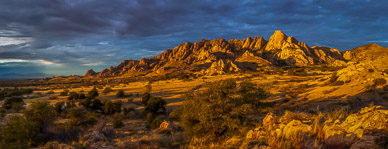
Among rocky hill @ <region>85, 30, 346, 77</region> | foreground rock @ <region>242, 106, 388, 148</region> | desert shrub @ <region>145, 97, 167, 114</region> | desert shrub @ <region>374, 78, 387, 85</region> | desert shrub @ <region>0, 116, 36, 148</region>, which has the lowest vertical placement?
desert shrub @ <region>145, 97, 167, 114</region>

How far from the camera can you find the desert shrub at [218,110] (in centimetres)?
1045

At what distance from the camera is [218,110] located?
431 inches

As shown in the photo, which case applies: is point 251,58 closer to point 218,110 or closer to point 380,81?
point 380,81

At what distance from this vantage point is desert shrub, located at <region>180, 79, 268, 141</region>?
412 inches

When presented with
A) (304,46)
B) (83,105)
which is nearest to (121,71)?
(83,105)

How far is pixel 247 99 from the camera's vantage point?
12023 mm

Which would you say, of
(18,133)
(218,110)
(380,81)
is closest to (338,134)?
(218,110)

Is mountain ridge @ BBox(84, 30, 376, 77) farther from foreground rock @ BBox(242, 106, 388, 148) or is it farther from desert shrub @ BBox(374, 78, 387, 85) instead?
foreground rock @ BBox(242, 106, 388, 148)

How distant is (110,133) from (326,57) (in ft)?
596

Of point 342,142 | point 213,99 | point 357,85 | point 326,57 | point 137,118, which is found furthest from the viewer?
point 326,57

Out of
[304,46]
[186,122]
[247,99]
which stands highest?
[304,46]

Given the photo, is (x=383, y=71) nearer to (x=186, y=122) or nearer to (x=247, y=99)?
(x=247, y=99)

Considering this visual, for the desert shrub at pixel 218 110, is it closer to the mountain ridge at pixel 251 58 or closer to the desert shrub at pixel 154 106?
the desert shrub at pixel 154 106

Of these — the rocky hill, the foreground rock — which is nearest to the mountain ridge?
the rocky hill
